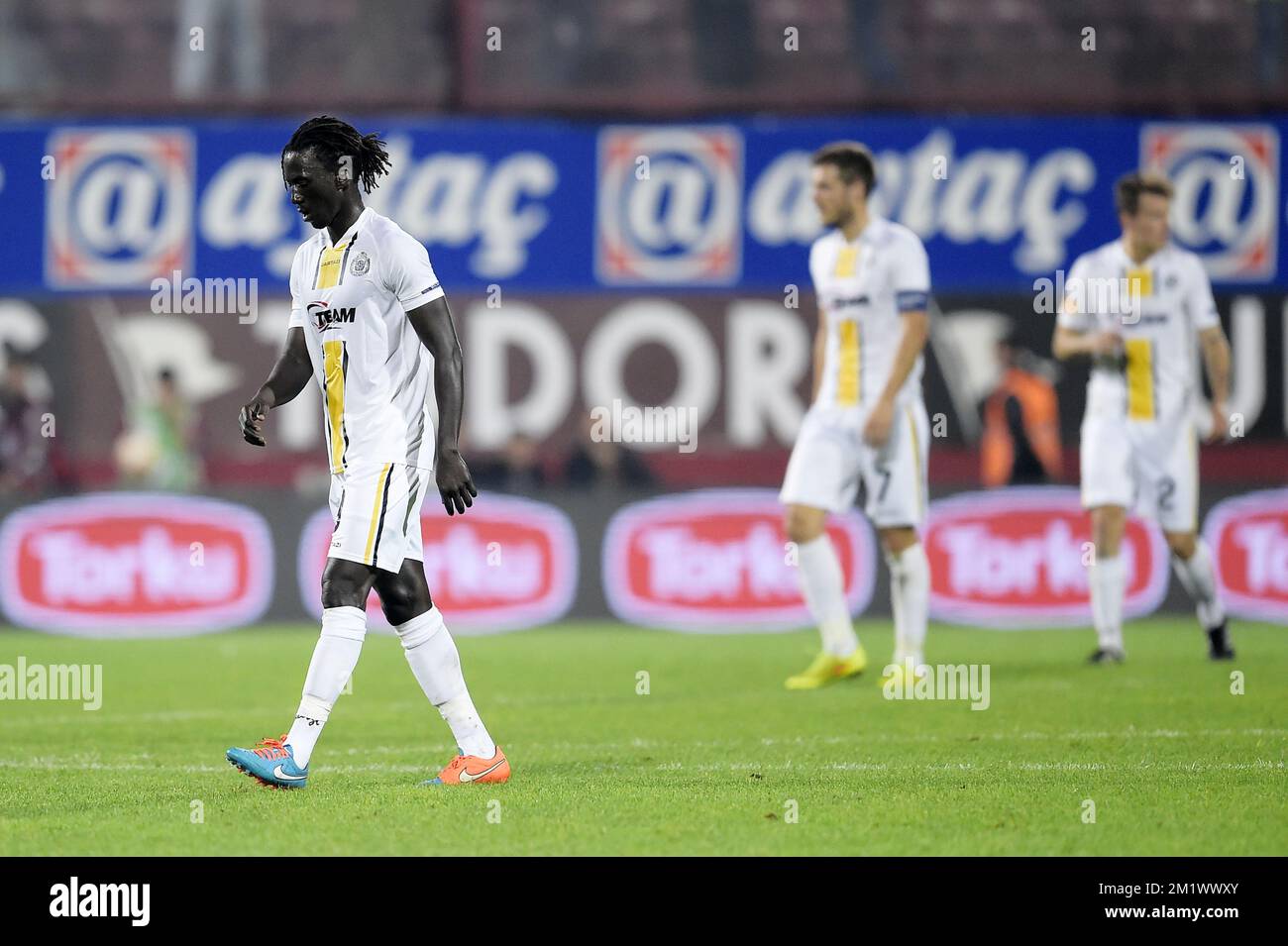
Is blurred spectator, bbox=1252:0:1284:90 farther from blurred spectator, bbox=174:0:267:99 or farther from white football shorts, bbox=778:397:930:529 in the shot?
white football shorts, bbox=778:397:930:529

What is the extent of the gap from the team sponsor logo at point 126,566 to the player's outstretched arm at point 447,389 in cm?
764

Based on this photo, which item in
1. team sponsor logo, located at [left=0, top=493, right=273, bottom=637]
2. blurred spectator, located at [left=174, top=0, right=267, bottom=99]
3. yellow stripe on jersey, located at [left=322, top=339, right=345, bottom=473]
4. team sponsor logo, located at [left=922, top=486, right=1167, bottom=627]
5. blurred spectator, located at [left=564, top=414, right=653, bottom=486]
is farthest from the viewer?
blurred spectator, located at [left=174, top=0, right=267, bottom=99]

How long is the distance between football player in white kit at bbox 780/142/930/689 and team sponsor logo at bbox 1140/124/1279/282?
7971 millimetres

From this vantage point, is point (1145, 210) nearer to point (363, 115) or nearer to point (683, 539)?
point (683, 539)

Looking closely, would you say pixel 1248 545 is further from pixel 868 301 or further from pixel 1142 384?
pixel 868 301

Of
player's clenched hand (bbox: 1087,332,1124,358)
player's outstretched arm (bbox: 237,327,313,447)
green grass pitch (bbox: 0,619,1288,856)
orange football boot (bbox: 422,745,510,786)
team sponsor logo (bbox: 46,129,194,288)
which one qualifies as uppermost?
team sponsor logo (bbox: 46,129,194,288)

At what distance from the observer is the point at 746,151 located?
1656 centimetres

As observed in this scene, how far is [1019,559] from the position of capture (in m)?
13.2

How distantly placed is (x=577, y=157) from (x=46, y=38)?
500cm

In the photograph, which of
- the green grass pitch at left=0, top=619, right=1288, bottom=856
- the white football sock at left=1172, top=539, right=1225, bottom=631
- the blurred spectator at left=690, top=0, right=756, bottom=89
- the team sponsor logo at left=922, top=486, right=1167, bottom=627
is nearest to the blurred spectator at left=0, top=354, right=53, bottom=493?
the green grass pitch at left=0, top=619, right=1288, bottom=856

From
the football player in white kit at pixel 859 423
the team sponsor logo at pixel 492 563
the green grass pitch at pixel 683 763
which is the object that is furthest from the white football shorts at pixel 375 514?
the team sponsor logo at pixel 492 563

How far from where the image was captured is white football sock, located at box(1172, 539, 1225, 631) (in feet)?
33.0

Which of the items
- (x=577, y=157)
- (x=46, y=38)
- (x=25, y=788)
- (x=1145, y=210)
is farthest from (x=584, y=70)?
(x=25, y=788)

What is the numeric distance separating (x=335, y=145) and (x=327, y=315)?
51cm
